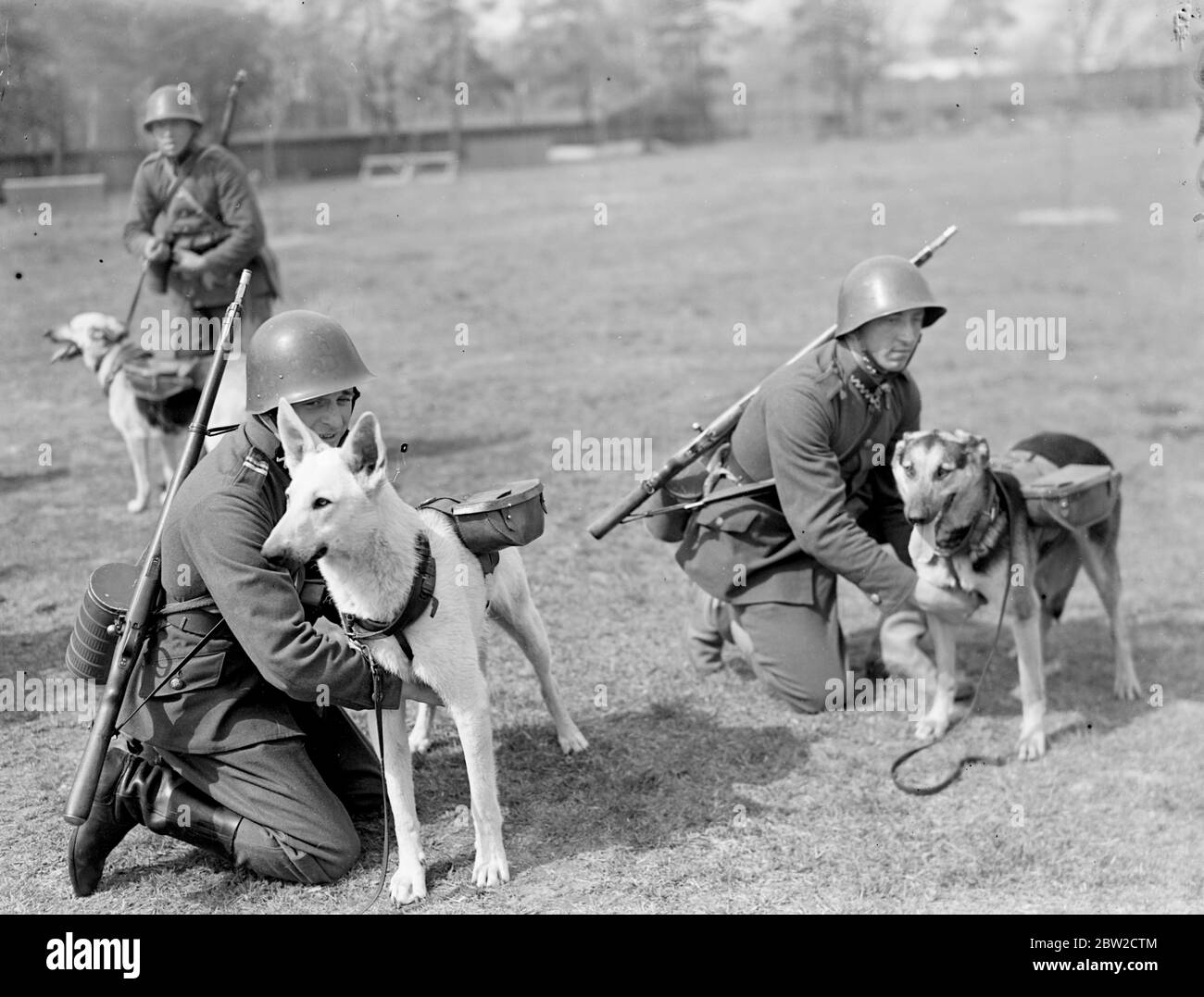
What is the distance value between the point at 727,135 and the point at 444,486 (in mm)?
46919

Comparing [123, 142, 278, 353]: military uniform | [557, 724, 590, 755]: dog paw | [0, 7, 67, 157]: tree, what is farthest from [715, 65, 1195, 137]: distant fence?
[557, 724, 590, 755]: dog paw

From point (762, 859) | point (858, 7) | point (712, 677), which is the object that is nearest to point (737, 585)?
point (712, 677)

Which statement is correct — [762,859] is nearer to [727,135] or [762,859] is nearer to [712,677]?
[712,677]

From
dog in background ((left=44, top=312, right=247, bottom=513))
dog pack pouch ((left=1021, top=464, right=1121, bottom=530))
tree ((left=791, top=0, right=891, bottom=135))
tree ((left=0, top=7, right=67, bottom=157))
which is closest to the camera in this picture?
dog pack pouch ((left=1021, top=464, right=1121, bottom=530))

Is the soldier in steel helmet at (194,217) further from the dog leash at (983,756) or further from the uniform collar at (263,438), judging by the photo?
the dog leash at (983,756)

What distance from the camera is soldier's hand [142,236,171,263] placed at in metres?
9.12

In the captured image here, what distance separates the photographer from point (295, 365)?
15.7ft

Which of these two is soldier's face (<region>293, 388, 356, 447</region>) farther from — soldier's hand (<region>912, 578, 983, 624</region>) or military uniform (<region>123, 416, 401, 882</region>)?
soldier's hand (<region>912, 578, 983, 624</region>)

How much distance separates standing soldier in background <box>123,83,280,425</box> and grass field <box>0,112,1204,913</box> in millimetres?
1776

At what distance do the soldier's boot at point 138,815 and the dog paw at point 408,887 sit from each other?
0.66 m

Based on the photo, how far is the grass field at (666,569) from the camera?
5020mm

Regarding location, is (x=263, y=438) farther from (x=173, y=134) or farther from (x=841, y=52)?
(x=841, y=52)

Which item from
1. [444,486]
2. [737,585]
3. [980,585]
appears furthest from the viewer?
[444,486]

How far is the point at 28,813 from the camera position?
5320 millimetres
